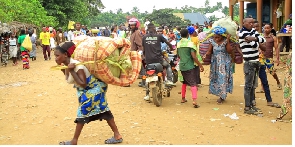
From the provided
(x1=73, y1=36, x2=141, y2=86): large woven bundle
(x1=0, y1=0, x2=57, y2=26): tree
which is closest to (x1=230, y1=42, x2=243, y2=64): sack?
(x1=73, y1=36, x2=141, y2=86): large woven bundle

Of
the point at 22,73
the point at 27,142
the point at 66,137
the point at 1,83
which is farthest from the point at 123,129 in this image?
the point at 22,73

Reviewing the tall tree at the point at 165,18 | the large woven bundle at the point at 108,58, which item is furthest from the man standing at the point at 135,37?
the tall tree at the point at 165,18

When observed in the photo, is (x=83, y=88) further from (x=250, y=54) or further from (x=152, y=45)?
(x=152, y=45)

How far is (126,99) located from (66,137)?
2.93 meters

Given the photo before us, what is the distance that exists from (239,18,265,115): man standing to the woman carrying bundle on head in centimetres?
72

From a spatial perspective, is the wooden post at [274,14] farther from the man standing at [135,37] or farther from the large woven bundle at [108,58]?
the large woven bundle at [108,58]

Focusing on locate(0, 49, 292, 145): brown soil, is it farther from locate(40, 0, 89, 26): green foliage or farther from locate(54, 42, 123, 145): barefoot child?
locate(40, 0, 89, 26): green foliage

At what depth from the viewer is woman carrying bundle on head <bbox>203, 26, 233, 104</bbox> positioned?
7.44 m

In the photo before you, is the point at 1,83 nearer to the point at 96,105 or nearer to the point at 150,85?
the point at 150,85

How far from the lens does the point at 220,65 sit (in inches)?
300

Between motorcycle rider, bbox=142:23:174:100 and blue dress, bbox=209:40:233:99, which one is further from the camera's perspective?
motorcycle rider, bbox=142:23:174:100

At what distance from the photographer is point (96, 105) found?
5004 mm

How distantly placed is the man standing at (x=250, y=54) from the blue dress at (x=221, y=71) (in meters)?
Result: 0.82

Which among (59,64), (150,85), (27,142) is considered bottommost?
(27,142)
